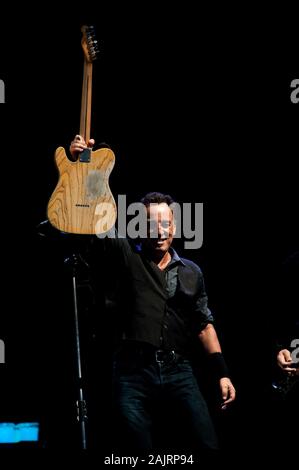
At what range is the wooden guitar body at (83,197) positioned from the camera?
2889mm

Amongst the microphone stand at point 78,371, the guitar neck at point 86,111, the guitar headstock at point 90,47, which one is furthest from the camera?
the guitar headstock at point 90,47

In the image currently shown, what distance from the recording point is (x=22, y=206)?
405 cm

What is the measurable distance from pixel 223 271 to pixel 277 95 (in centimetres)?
136

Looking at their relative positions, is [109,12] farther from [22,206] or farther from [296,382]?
[296,382]

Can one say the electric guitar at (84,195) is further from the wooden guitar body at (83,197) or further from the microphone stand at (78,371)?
the microphone stand at (78,371)

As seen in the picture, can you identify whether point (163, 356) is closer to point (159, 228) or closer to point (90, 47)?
point (159, 228)

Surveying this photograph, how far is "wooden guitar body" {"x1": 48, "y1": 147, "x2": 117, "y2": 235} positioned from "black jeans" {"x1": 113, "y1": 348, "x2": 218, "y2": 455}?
69cm

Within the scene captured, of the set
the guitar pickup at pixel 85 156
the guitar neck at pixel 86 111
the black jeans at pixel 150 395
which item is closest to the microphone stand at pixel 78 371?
the black jeans at pixel 150 395

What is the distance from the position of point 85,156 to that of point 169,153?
1365 millimetres

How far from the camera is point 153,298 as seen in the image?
299cm

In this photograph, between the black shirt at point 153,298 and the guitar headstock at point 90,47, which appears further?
the guitar headstock at point 90,47

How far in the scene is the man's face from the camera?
310 centimetres

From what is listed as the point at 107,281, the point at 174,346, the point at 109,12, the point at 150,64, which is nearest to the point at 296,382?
the point at 174,346

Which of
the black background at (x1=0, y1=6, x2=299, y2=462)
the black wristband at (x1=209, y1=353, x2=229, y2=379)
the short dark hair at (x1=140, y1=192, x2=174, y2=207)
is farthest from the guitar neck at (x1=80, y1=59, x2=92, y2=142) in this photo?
the black wristband at (x1=209, y1=353, x2=229, y2=379)
